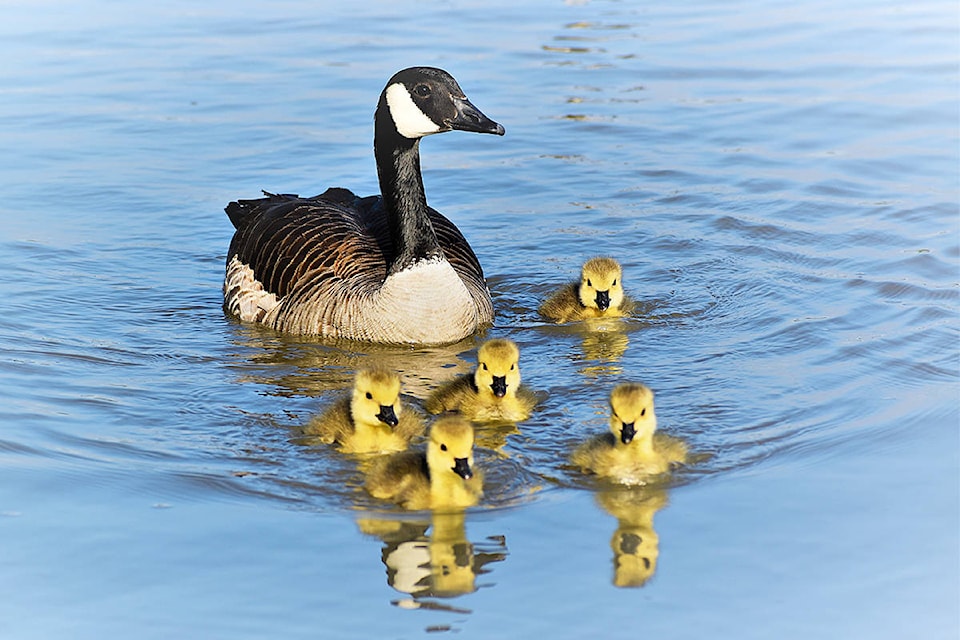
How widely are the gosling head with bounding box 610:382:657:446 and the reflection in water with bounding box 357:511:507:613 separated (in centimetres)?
95

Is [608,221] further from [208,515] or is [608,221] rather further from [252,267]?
[208,515]

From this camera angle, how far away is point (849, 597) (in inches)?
237

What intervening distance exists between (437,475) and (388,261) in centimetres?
337

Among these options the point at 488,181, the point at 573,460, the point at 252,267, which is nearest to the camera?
the point at 573,460

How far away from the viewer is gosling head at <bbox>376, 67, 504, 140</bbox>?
31.1 ft

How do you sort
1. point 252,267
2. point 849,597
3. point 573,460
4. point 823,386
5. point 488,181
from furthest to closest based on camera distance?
point 488,181 → point 252,267 → point 823,386 → point 573,460 → point 849,597

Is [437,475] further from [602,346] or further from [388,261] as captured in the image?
[388,261]

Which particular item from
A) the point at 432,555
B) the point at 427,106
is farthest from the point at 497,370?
the point at 427,106

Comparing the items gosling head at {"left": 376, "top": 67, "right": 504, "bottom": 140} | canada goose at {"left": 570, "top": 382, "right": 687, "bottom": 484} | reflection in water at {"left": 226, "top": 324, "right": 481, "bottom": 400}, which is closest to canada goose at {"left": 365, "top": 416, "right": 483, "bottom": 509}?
canada goose at {"left": 570, "top": 382, "right": 687, "bottom": 484}

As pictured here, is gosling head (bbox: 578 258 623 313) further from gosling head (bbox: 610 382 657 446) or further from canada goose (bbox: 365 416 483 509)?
canada goose (bbox: 365 416 483 509)

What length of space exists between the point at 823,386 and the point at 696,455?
148cm

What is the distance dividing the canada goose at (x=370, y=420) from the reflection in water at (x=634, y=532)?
4.01 ft

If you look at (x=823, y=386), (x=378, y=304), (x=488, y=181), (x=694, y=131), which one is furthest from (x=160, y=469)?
(x=694, y=131)

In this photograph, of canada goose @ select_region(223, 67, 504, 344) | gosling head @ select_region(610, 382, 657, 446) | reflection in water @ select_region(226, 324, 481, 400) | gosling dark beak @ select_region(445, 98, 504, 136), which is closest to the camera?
gosling head @ select_region(610, 382, 657, 446)
